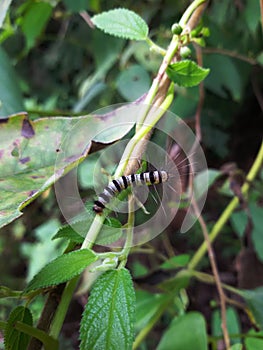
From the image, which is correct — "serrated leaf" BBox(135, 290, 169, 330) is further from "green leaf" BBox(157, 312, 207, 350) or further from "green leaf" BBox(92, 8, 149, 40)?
"green leaf" BBox(92, 8, 149, 40)

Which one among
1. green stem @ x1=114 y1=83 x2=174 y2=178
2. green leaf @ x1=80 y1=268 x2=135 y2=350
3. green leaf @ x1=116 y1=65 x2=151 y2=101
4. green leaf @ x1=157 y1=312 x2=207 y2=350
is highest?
green stem @ x1=114 y1=83 x2=174 y2=178

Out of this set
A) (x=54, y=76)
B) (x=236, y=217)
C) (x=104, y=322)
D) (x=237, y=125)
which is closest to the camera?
(x=104, y=322)

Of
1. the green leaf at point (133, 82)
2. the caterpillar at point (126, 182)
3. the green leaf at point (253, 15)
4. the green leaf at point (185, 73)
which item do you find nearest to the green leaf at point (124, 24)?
the green leaf at point (185, 73)

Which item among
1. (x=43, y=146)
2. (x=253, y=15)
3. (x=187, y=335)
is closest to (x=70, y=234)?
(x=43, y=146)

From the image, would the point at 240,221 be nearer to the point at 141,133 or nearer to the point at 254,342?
the point at 254,342

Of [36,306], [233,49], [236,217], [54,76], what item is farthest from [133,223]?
[54,76]

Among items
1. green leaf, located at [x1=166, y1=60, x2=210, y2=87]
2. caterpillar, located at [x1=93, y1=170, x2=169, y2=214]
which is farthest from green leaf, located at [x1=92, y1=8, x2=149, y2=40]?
caterpillar, located at [x1=93, y1=170, x2=169, y2=214]

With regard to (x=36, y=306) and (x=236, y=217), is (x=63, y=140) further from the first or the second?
(x=236, y=217)
